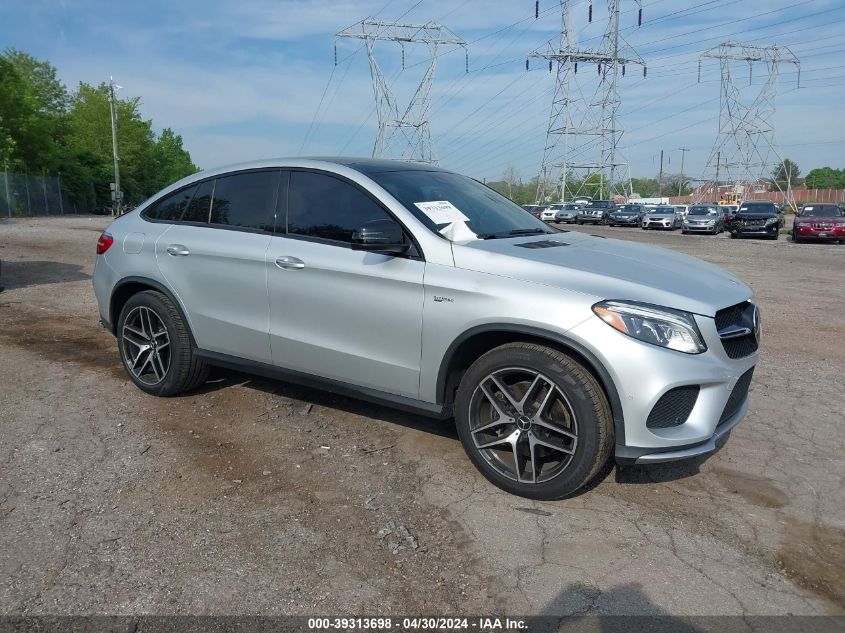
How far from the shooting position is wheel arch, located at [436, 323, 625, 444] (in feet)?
10.7

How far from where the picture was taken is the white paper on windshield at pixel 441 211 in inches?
159

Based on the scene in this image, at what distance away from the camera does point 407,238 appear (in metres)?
3.90

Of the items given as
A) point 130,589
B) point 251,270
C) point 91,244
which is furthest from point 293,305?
point 91,244

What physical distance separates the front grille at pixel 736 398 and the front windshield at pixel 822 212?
26.5 meters

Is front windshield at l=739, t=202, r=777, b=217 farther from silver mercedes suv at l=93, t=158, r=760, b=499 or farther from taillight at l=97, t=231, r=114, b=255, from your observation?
taillight at l=97, t=231, r=114, b=255

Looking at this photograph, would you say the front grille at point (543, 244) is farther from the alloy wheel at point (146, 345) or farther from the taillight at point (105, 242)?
the taillight at point (105, 242)

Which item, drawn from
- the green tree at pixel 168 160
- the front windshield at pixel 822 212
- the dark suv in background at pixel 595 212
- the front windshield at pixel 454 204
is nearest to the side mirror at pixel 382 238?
the front windshield at pixel 454 204

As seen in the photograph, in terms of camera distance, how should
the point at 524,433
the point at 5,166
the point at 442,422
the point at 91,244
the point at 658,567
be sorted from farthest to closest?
the point at 5,166 → the point at 91,244 → the point at 442,422 → the point at 524,433 → the point at 658,567

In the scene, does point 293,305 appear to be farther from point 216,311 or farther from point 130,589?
point 130,589

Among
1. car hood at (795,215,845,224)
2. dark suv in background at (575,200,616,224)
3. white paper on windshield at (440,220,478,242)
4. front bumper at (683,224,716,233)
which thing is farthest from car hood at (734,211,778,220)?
white paper on windshield at (440,220,478,242)

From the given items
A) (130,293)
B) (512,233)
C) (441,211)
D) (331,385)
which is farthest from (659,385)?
(130,293)

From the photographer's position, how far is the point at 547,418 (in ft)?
11.5

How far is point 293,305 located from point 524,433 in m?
1.67

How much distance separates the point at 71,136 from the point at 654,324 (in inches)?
2535
